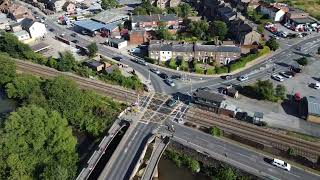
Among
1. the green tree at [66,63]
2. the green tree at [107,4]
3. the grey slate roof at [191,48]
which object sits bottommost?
the green tree at [66,63]

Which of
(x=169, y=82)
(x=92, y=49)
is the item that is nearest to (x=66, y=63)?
(x=92, y=49)

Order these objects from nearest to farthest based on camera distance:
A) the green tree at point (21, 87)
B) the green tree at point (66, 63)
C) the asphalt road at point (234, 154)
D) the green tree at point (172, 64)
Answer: the asphalt road at point (234, 154)
the green tree at point (21, 87)
the green tree at point (172, 64)
the green tree at point (66, 63)

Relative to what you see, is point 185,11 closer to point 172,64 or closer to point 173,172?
point 172,64

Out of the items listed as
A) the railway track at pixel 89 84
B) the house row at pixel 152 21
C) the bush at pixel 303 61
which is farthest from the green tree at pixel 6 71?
the bush at pixel 303 61

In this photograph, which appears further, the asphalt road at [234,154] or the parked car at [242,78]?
the parked car at [242,78]

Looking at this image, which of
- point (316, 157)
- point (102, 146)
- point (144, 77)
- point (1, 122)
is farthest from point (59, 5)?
point (316, 157)

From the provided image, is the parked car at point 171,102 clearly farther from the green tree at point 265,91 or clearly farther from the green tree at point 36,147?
the green tree at point 36,147

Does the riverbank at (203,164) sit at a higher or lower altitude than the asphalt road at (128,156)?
lower
